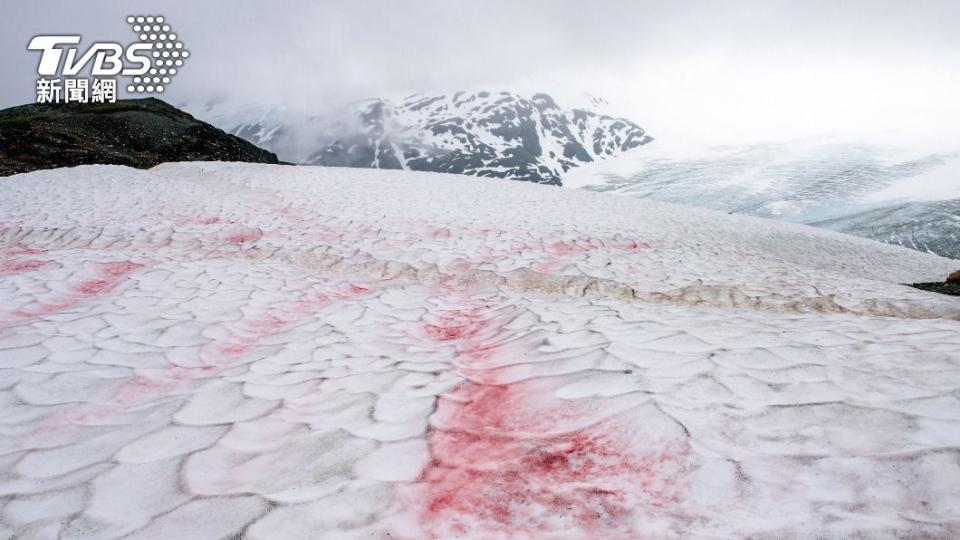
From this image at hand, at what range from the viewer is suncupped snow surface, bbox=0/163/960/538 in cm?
170

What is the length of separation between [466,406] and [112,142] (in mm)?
25393

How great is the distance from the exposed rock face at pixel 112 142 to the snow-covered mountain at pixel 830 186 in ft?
142

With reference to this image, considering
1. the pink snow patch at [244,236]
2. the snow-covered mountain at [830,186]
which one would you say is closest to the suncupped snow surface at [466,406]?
the pink snow patch at [244,236]

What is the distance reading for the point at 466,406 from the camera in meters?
2.61

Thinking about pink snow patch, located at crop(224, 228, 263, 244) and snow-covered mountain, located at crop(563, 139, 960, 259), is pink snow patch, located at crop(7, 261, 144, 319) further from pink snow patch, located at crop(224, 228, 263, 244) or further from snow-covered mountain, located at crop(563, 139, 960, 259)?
snow-covered mountain, located at crop(563, 139, 960, 259)

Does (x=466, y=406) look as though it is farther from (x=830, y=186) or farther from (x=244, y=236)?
(x=830, y=186)

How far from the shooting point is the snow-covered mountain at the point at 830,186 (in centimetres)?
3906

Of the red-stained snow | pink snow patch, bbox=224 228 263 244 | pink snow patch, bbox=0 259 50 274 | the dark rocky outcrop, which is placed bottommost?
the dark rocky outcrop

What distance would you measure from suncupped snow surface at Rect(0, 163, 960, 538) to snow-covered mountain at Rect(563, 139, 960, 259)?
43.3 meters

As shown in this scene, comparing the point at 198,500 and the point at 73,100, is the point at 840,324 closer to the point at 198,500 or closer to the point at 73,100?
the point at 198,500

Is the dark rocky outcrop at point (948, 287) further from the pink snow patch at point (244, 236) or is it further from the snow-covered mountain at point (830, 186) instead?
the snow-covered mountain at point (830, 186)

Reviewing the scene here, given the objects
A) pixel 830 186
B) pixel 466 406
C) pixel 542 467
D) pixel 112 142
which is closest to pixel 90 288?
pixel 466 406

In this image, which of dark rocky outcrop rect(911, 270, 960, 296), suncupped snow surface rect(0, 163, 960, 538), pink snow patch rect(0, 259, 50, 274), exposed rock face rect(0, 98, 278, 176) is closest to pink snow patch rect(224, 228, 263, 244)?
suncupped snow surface rect(0, 163, 960, 538)

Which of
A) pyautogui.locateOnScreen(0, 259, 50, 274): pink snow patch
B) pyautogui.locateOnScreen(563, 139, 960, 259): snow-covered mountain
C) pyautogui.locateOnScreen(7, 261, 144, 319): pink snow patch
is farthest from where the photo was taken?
pyautogui.locateOnScreen(563, 139, 960, 259): snow-covered mountain
